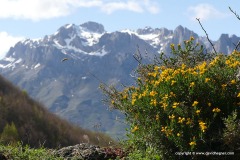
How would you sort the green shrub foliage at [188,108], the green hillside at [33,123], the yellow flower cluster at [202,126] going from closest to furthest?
the yellow flower cluster at [202,126]
the green shrub foliage at [188,108]
the green hillside at [33,123]

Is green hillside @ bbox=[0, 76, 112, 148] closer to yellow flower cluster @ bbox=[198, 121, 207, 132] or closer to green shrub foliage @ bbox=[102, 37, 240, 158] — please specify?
green shrub foliage @ bbox=[102, 37, 240, 158]

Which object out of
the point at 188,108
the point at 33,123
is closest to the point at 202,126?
the point at 188,108

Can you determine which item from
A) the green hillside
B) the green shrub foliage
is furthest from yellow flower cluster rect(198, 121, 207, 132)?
the green hillside

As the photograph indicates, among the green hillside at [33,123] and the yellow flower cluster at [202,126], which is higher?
the green hillside at [33,123]

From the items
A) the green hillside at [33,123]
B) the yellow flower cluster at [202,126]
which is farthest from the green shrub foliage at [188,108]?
the green hillside at [33,123]

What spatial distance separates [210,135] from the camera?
5648 mm

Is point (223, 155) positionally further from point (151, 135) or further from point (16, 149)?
point (16, 149)

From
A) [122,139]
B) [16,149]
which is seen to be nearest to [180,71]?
[122,139]

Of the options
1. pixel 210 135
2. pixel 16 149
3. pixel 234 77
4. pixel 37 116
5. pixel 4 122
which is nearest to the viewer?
pixel 210 135

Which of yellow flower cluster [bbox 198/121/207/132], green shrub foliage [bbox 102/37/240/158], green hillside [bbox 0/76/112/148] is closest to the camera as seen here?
yellow flower cluster [bbox 198/121/207/132]

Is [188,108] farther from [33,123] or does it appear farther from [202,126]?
[33,123]

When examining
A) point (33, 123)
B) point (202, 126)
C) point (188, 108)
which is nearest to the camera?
point (202, 126)

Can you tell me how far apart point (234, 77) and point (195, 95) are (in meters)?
0.65

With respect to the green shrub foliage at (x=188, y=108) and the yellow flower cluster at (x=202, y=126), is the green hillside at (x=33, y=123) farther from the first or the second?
the yellow flower cluster at (x=202, y=126)
